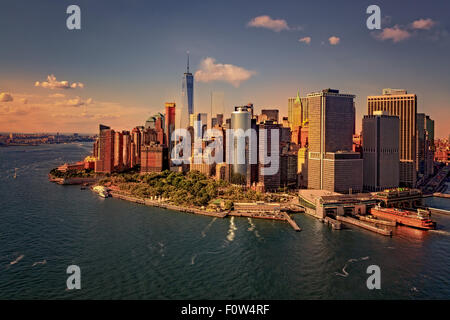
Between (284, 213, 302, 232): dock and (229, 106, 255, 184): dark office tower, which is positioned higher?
(229, 106, 255, 184): dark office tower

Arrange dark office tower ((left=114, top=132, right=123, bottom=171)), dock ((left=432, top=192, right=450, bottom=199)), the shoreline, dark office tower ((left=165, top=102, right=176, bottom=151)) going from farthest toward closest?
dark office tower ((left=165, top=102, right=176, bottom=151)) → dark office tower ((left=114, top=132, right=123, bottom=171)) → dock ((left=432, top=192, right=450, bottom=199)) → the shoreline

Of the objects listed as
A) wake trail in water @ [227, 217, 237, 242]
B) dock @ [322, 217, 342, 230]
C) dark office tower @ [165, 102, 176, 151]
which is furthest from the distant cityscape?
dark office tower @ [165, 102, 176, 151]

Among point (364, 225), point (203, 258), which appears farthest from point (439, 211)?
point (203, 258)

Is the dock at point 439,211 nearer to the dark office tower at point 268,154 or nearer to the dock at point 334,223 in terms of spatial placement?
the dock at point 334,223

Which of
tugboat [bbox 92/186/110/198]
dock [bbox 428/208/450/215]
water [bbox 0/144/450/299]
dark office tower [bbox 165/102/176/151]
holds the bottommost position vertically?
water [bbox 0/144/450/299]

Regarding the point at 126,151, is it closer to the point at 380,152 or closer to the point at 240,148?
the point at 240,148

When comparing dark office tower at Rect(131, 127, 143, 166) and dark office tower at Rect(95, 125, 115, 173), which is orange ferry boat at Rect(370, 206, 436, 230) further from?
dark office tower at Rect(131, 127, 143, 166)
